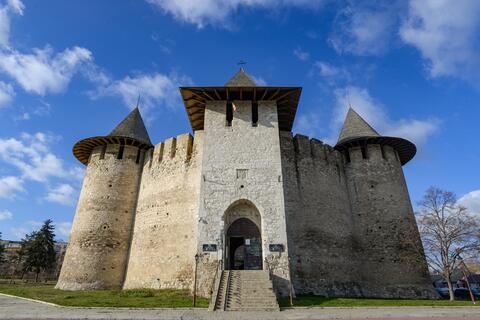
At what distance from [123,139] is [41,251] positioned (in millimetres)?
17393

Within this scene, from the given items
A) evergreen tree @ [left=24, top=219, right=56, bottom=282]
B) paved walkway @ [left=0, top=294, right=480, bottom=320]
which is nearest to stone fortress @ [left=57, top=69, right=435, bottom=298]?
paved walkway @ [left=0, top=294, right=480, bottom=320]

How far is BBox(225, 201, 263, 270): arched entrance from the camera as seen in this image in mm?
14281

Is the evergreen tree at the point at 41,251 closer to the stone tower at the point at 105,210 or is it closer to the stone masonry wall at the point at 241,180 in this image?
A: the stone tower at the point at 105,210

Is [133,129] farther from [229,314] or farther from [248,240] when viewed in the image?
[229,314]

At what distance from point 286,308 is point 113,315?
17.9 feet

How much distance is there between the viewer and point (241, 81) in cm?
1825

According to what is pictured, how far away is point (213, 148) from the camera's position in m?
15.7

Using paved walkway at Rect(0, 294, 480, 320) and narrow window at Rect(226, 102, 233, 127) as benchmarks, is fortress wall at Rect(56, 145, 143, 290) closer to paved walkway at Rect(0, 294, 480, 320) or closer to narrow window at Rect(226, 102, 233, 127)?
narrow window at Rect(226, 102, 233, 127)

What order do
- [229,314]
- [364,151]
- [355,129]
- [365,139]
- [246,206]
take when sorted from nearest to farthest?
[229,314], [246,206], [365,139], [364,151], [355,129]

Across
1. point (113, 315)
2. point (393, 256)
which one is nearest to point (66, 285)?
point (113, 315)

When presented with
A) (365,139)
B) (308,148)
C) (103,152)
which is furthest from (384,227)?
(103,152)

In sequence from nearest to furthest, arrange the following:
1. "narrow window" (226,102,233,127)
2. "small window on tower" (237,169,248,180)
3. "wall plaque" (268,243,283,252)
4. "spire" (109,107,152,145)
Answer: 1. "wall plaque" (268,243,283,252)
2. "small window on tower" (237,169,248,180)
3. "narrow window" (226,102,233,127)
4. "spire" (109,107,152,145)

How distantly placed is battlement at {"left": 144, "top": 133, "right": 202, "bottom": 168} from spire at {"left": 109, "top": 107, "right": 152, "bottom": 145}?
1.45 metres

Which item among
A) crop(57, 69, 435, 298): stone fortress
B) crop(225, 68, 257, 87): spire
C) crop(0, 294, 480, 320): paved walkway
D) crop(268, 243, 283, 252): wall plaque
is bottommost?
crop(0, 294, 480, 320): paved walkway
